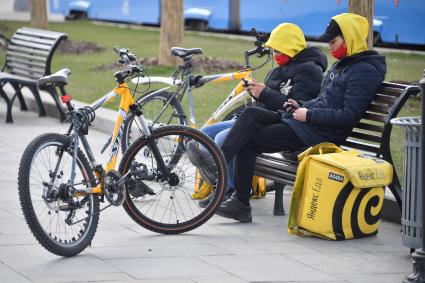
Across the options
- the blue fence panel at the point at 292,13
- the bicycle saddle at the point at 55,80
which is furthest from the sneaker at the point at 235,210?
the blue fence panel at the point at 292,13

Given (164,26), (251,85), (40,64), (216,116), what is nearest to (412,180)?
(251,85)

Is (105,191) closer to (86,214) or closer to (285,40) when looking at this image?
(86,214)

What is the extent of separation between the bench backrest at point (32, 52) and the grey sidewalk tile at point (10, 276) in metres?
6.52

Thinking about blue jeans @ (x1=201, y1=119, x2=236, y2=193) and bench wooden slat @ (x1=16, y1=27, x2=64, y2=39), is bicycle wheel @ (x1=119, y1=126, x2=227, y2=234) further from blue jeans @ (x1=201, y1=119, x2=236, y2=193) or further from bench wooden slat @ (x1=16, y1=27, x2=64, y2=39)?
bench wooden slat @ (x1=16, y1=27, x2=64, y2=39)

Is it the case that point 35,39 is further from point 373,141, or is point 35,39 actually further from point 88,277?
point 88,277

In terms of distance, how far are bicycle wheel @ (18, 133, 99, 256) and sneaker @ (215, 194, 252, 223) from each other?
114 centimetres

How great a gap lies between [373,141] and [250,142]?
832mm

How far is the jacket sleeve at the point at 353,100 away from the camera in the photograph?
718cm

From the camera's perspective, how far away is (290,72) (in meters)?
7.82

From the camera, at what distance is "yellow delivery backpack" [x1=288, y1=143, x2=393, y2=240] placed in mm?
6742

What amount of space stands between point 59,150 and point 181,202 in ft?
4.65

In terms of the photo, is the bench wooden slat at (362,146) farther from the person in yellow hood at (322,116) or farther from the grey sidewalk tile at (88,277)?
the grey sidewalk tile at (88,277)

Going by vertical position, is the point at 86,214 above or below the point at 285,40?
below

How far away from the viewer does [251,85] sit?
7.75 metres
